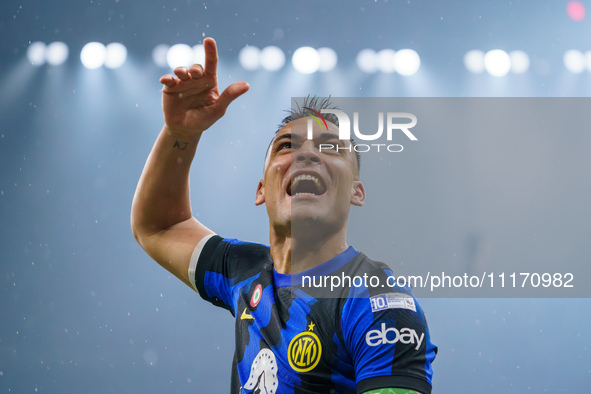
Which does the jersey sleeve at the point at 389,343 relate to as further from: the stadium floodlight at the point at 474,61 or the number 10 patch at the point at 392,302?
the stadium floodlight at the point at 474,61

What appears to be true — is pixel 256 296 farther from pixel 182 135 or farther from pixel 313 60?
pixel 313 60

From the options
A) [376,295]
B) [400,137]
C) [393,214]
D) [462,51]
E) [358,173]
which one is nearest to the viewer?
[376,295]

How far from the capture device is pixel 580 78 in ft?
11.3

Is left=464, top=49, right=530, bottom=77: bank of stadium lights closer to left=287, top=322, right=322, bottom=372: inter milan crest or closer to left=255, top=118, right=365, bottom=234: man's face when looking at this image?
left=255, top=118, right=365, bottom=234: man's face

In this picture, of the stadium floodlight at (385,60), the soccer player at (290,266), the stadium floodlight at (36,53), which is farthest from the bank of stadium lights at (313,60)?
the soccer player at (290,266)

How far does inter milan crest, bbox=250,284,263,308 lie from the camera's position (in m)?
1.18

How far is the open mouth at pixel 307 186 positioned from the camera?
46.2 inches

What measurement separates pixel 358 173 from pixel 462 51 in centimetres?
246

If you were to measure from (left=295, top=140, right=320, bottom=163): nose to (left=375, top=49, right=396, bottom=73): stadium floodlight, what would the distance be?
95.0 inches

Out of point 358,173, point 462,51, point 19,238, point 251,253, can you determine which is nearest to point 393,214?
point 358,173

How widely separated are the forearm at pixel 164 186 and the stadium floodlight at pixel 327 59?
2.33 metres

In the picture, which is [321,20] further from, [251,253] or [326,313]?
[326,313]

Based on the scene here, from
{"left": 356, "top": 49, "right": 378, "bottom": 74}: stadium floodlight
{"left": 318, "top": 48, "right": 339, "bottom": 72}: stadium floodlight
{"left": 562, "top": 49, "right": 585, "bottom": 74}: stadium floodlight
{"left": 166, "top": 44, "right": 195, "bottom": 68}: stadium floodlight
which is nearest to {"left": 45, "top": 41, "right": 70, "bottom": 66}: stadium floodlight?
{"left": 166, "top": 44, "right": 195, "bottom": 68}: stadium floodlight

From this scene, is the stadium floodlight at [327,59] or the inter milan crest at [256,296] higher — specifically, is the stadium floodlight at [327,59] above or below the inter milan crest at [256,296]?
above
